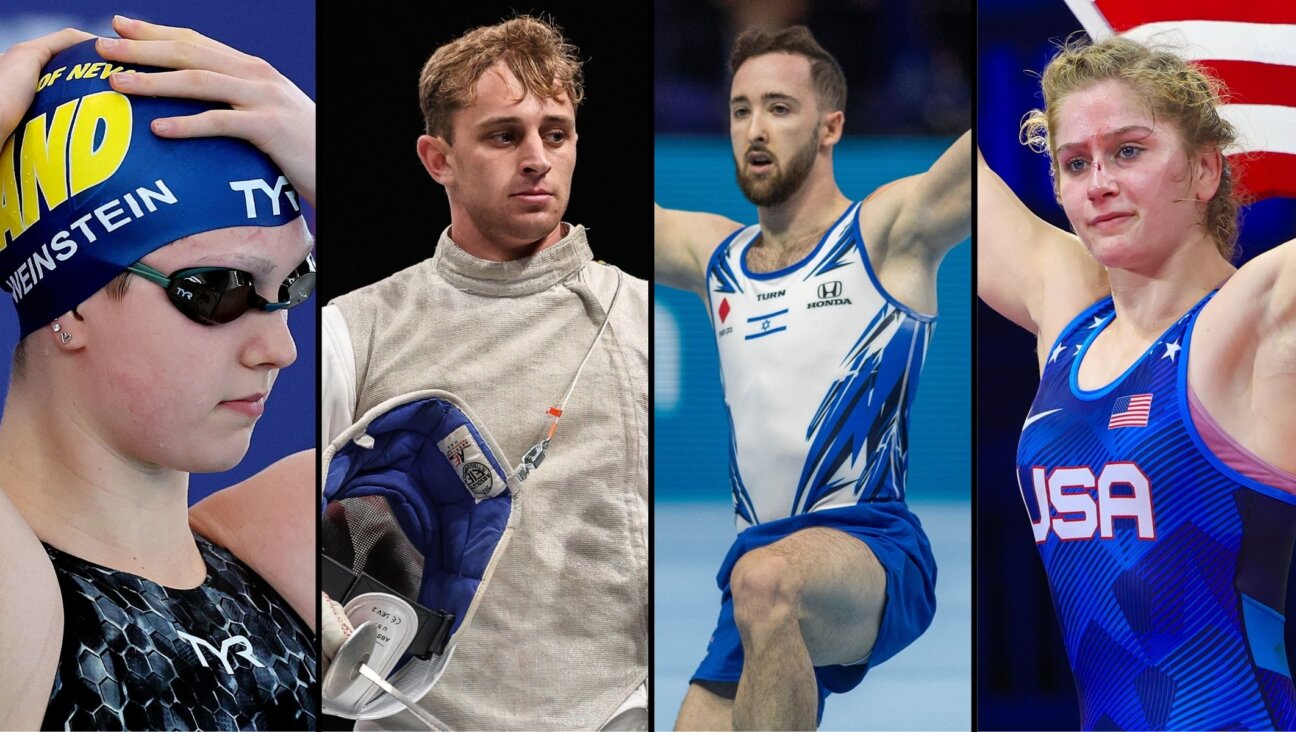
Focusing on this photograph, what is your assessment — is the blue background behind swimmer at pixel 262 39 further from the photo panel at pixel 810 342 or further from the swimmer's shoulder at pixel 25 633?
the photo panel at pixel 810 342

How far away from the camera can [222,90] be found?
3955 millimetres

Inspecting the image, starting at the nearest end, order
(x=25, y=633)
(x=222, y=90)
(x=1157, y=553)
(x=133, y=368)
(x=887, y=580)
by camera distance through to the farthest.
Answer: (x=25, y=633) → (x=133, y=368) → (x=222, y=90) → (x=1157, y=553) → (x=887, y=580)

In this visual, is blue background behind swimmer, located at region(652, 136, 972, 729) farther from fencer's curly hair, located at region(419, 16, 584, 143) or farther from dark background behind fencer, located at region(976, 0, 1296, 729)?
fencer's curly hair, located at region(419, 16, 584, 143)

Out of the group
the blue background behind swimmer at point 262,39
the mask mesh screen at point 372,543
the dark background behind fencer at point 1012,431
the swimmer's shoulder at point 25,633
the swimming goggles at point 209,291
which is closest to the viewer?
the swimmer's shoulder at point 25,633

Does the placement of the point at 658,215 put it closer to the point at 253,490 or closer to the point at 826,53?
the point at 826,53

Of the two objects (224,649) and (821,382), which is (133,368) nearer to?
(224,649)

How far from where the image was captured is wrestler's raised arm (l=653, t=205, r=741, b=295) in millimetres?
4285

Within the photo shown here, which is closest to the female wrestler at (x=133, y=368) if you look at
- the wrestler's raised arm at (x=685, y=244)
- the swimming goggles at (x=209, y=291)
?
the swimming goggles at (x=209, y=291)

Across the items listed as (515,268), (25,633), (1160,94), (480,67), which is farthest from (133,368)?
(1160,94)

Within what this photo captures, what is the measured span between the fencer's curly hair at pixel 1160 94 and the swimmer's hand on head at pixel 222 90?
2128 mm

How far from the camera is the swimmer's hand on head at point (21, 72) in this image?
386 cm

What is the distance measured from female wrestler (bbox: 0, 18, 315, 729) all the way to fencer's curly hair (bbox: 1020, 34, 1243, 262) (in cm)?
224

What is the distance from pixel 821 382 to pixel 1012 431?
0.60 meters

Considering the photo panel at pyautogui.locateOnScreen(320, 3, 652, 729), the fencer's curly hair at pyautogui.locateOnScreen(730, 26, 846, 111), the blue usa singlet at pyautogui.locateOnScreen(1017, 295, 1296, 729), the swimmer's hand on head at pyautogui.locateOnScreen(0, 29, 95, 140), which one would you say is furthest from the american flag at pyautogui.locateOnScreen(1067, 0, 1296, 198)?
the swimmer's hand on head at pyautogui.locateOnScreen(0, 29, 95, 140)
